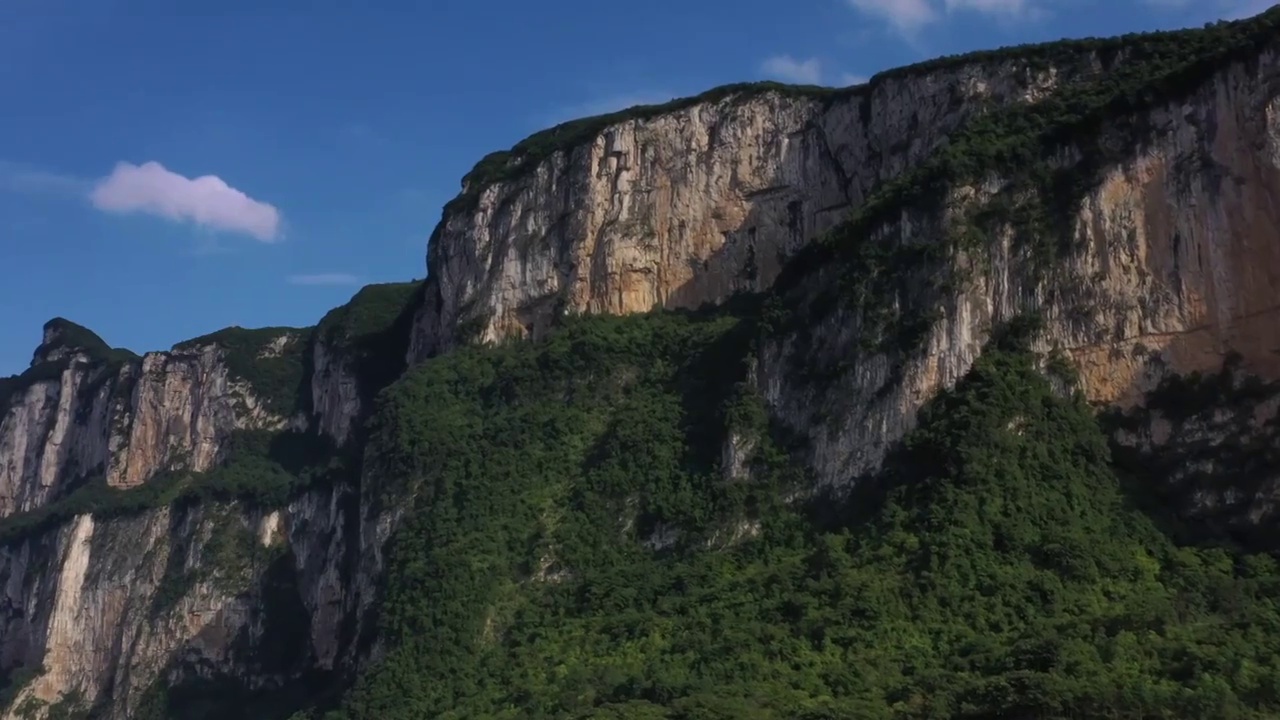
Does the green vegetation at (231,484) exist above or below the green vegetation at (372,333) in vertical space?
below

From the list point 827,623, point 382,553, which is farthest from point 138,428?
point 827,623

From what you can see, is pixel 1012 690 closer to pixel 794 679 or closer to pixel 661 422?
pixel 794 679

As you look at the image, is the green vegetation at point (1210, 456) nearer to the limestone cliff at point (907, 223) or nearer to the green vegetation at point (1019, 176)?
the limestone cliff at point (907, 223)

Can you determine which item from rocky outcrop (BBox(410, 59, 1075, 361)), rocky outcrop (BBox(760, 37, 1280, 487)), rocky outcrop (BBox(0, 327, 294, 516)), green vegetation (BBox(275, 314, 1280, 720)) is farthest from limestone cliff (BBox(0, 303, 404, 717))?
rocky outcrop (BBox(760, 37, 1280, 487))

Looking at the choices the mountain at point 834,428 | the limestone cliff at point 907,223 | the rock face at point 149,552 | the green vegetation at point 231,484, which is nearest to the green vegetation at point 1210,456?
the mountain at point 834,428

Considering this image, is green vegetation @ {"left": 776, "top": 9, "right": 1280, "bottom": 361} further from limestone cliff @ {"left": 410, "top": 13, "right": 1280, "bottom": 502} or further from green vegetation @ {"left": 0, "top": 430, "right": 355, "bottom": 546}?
green vegetation @ {"left": 0, "top": 430, "right": 355, "bottom": 546}

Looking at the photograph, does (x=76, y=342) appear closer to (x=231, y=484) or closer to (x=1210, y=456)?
(x=231, y=484)
